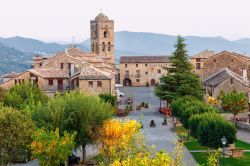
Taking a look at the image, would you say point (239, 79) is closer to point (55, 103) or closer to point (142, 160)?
point (55, 103)

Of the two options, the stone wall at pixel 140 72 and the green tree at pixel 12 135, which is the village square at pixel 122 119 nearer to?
the green tree at pixel 12 135

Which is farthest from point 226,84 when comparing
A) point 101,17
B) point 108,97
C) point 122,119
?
point 101,17

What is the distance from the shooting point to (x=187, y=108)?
2024 inches

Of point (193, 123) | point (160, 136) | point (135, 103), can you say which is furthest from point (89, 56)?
point (193, 123)

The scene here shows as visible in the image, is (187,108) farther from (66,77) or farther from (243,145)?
(66,77)

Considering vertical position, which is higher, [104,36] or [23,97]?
[104,36]

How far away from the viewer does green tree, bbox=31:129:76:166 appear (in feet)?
113

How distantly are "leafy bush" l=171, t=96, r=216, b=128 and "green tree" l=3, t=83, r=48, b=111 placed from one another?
45.6 ft

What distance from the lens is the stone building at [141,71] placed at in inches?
5037

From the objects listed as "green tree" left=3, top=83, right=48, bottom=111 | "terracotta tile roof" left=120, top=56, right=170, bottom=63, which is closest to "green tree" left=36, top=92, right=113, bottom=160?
"green tree" left=3, top=83, right=48, bottom=111

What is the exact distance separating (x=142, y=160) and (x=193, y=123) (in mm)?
26842

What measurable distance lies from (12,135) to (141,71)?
93254 mm

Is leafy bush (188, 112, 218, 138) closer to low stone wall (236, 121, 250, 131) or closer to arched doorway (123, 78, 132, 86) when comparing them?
low stone wall (236, 121, 250, 131)

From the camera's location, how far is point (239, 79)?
250 feet
